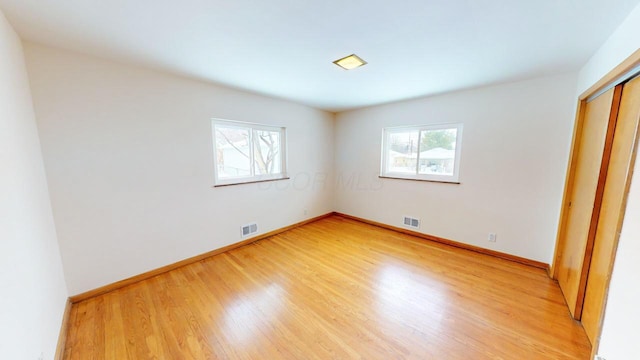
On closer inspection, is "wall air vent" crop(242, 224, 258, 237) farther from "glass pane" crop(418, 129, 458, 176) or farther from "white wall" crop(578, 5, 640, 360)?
"white wall" crop(578, 5, 640, 360)

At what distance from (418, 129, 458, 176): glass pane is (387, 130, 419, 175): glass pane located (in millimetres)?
124

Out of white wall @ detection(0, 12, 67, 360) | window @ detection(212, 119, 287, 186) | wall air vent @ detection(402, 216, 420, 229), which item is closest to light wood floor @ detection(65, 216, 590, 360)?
white wall @ detection(0, 12, 67, 360)

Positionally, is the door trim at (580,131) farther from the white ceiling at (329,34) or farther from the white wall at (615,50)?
the white ceiling at (329,34)

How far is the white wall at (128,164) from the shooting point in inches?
71.2

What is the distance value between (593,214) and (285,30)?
268 cm

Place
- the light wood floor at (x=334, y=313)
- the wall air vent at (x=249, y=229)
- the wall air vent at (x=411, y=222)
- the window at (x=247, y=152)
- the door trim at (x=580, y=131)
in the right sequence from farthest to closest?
the wall air vent at (x=411, y=222)
the wall air vent at (x=249, y=229)
the window at (x=247, y=152)
the light wood floor at (x=334, y=313)
the door trim at (x=580, y=131)

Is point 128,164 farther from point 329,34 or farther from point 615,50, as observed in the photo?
point 615,50

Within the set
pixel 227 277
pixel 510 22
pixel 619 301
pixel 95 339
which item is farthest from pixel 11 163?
pixel 619 301

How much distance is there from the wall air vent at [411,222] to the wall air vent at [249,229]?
2449 mm

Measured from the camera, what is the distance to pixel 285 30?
152cm

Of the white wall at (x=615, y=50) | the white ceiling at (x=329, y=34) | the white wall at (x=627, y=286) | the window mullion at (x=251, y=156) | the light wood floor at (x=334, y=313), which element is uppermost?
the white ceiling at (x=329, y=34)

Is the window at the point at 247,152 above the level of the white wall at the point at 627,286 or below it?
above

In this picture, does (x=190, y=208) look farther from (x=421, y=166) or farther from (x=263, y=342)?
(x=421, y=166)

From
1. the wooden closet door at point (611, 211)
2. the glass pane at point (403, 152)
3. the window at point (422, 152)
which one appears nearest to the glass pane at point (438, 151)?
the window at point (422, 152)
